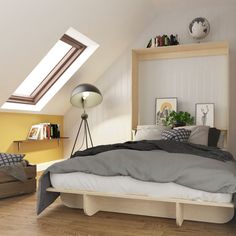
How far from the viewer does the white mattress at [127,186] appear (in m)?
2.59

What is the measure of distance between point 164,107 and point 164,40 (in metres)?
1.09

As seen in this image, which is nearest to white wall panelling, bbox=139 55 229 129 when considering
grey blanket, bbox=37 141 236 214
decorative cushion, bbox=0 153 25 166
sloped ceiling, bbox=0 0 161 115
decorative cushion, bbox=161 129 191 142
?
sloped ceiling, bbox=0 0 161 115

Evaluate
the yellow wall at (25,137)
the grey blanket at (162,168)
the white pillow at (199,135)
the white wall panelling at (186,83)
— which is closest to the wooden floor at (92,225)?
the grey blanket at (162,168)

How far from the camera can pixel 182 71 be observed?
549 centimetres

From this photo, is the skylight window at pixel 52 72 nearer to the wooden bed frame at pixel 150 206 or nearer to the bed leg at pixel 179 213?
the wooden bed frame at pixel 150 206

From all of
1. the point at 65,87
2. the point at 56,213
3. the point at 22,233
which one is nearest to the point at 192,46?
the point at 65,87

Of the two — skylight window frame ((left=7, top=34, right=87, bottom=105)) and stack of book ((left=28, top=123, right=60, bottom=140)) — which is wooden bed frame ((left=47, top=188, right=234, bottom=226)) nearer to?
stack of book ((left=28, top=123, right=60, bottom=140))

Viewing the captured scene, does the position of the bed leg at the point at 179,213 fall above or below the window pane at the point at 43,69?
below

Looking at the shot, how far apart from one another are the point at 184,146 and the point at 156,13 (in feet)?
9.60

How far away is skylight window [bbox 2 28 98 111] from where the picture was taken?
5.05 meters

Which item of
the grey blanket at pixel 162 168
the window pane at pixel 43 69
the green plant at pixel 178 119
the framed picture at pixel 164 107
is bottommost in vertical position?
the grey blanket at pixel 162 168

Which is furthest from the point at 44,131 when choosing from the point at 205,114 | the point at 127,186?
the point at 127,186

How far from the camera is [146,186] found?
108 inches

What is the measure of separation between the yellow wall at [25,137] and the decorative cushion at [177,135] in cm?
219
